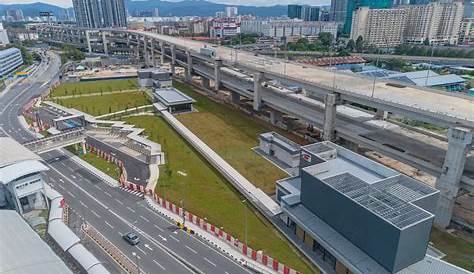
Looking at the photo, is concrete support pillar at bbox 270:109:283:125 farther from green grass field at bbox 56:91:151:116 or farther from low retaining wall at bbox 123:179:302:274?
green grass field at bbox 56:91:151:116

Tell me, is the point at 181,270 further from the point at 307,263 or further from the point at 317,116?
the point at 317,116

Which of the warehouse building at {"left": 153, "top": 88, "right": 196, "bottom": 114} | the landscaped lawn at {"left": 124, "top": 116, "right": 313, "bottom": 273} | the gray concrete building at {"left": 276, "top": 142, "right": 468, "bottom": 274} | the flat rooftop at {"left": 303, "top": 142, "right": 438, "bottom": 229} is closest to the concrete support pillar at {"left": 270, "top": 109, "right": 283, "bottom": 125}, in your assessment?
the landscaped lawn at {"left": 124, "top": 116, "right": 313, "bottom": 273}

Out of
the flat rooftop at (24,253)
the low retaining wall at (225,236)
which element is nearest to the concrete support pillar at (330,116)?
the low retaining wall at (225,236)

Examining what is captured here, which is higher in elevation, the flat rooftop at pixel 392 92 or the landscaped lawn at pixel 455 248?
the flat rooftop at pixel 392 92

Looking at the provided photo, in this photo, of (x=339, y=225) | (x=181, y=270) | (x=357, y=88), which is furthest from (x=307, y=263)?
(x=357, y=88)

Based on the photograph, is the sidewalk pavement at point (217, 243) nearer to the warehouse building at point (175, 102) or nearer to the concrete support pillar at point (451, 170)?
the concrete support pillar at point (451, 170)
